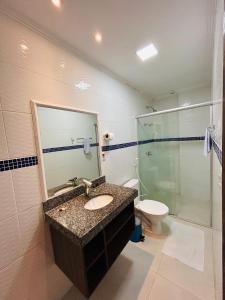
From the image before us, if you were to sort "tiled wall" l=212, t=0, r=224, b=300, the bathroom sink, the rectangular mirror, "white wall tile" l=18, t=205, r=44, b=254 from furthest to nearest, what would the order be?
the bathroom sink → the rectangular mirror → "white wall tile" l=18, t=205, r=44, b=254 → "tiled wall" l=212, t=0, r=224, b=300

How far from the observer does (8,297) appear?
39.2 inches

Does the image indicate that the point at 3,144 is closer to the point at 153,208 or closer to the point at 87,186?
the point at 87,186

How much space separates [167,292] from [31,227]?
1.39 meters

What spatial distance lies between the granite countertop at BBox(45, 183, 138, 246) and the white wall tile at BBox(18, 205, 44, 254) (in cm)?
8

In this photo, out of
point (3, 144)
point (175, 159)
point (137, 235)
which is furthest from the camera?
point (175, 159)

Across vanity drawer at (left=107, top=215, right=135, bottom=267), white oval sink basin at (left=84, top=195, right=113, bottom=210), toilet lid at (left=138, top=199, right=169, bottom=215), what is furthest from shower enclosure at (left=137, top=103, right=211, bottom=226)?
white oval sink basin at (left=84, top=195, right=113, bottom=210)

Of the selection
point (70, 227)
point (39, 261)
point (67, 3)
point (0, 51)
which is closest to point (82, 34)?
point (67, 3)

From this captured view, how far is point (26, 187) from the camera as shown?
1084mm

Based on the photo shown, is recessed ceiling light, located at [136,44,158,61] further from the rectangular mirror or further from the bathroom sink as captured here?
the bathroom sink

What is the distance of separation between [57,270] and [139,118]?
2439mm

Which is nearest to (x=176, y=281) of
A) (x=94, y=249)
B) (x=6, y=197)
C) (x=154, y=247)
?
(x=154, y=247)

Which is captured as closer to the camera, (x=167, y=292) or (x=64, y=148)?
(x=167, y=292)

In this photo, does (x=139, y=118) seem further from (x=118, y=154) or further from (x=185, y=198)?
(x=185, y=198)

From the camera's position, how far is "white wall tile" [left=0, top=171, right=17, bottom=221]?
3.14ft
